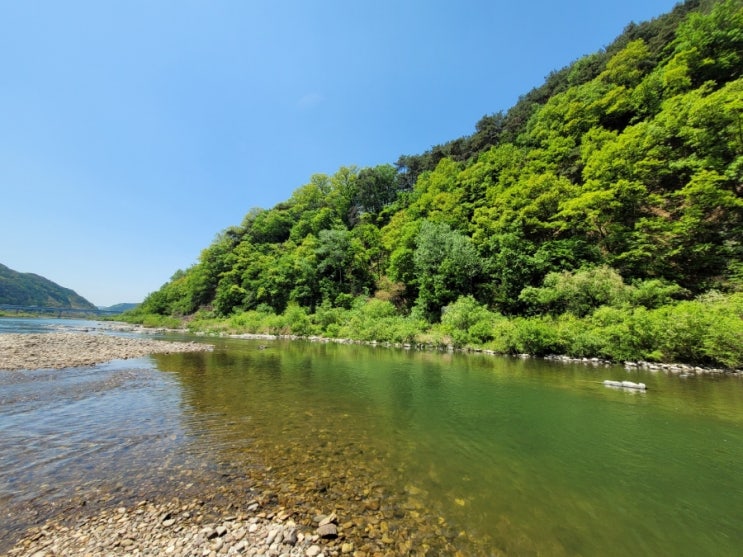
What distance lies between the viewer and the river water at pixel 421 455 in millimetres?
4676

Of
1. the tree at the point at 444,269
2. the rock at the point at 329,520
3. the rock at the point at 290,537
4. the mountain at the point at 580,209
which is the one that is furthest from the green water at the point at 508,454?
the tree at the point at 444,269

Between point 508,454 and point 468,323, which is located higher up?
point 468,323

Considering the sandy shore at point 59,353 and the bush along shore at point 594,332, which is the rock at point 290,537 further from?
the bush along shore at point 594,332

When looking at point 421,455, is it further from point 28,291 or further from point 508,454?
point 28,291

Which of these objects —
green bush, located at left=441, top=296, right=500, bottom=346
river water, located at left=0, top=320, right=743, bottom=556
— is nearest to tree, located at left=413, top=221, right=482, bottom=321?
green bush, located at left=441, top=296, right=500, bottom=346

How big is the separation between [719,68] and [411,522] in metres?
56.6

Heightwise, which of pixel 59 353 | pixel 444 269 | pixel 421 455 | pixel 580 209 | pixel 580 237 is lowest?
pixel 421 455

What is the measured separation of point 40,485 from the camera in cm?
528

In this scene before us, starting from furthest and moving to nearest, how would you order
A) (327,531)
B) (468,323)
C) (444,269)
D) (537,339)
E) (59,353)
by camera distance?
(444,269) → (468,323) → (537,339) → (59,353) → (327,531)

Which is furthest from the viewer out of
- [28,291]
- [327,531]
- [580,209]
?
[28,291]

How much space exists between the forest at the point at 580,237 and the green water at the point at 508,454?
28.5 feet

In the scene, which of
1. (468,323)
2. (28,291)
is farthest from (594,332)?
(28,291)

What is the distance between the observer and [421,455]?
7078 millimetres

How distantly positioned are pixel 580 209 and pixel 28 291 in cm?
24272
